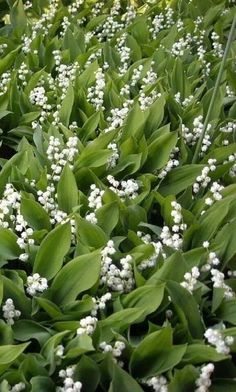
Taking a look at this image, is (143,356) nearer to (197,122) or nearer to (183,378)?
(183,378)

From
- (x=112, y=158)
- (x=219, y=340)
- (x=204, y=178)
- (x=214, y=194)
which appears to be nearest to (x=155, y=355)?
(x=219, y=340)

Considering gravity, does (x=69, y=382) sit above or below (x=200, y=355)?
above

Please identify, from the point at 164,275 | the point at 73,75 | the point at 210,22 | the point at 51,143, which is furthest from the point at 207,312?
the point at 210,22

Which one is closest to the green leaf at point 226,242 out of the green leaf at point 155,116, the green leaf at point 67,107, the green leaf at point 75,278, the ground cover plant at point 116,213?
the ground cover plant at point 116,213

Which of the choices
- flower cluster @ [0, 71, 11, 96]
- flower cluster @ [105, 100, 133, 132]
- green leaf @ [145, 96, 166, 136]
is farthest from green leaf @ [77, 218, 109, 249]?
flower cluster @ [0, 71, 11, 96]

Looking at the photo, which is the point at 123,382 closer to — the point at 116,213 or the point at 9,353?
the point at 9,353

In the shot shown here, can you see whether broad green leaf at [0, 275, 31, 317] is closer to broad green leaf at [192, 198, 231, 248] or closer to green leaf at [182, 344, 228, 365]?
green leaf at [182, 344, 228, 365]

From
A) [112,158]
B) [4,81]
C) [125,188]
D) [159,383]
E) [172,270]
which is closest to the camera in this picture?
[159,383]

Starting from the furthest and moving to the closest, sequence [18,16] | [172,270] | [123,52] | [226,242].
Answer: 1. [18,16]
2. [123,52]
3. [226,242]
4. [172,270]
